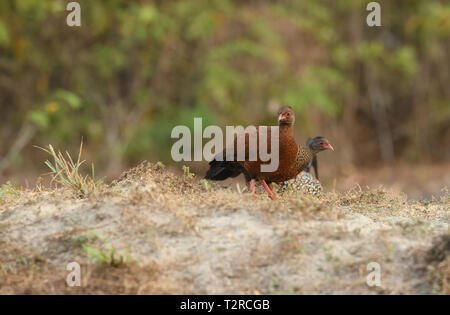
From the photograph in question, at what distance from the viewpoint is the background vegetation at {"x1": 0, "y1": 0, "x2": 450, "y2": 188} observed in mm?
10469

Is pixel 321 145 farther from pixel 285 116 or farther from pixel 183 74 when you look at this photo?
pixel 183 74

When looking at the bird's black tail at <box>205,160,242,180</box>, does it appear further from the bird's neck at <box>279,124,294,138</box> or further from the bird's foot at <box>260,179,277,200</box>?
the bird's neck at <box>279,124,294,138</box>

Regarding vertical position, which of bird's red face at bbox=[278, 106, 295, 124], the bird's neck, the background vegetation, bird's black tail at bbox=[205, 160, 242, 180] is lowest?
bird's black tail at bbox=[205, 160, 242, 180]

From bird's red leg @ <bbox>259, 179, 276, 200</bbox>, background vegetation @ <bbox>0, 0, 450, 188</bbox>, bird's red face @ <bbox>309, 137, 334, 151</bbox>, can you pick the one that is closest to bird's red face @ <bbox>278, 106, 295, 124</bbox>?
bird's red leg @ <bbox>259, 179, 276, 200</bbox>

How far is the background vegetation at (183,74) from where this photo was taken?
10.5 m

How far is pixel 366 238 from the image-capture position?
362 centimetres

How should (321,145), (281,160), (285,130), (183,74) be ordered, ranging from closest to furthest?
(281,160)
(285,130)
(321,145)
(183,74)

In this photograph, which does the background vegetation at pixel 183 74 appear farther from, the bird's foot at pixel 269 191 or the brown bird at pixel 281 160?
the bird's foot at pixel 269 191

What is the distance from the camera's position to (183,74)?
11.2m

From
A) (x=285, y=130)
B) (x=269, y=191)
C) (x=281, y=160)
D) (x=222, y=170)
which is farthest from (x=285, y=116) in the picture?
(x=222, y=170)

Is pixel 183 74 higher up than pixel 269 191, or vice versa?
pixel 183 74
